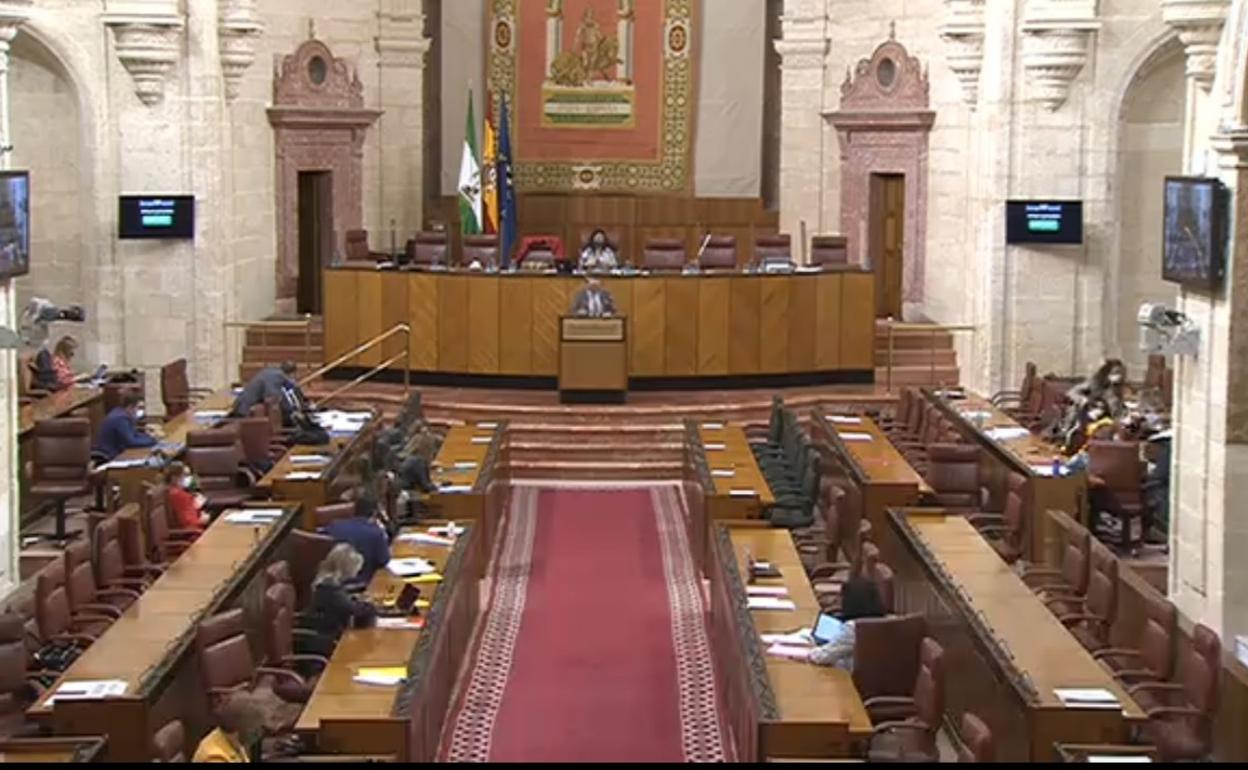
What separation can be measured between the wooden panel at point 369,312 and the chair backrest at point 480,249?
2.23 m

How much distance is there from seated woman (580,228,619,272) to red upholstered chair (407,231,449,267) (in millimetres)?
1779

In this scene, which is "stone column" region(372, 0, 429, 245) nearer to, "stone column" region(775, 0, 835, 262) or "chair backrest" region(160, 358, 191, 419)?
"stone column" region(775, 0, 835, 262)

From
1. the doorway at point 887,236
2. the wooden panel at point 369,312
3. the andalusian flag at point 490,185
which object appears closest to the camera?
the wooden panel at point 369,312

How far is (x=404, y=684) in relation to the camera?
34.8ft

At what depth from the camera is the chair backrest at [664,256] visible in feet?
85.4

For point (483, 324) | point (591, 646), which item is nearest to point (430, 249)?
point (483, 324)

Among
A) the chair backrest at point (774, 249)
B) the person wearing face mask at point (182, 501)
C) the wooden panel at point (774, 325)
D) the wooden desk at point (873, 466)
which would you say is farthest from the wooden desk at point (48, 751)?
the chair backrest at point (774, 249)

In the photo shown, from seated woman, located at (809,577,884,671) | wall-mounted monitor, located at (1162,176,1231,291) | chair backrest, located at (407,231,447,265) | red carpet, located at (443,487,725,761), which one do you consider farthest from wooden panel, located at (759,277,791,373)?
seated woman, located at (809,577,884,671)

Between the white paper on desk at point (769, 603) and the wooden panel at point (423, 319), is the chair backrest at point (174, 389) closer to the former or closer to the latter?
the wooden panel at point (423, 319)

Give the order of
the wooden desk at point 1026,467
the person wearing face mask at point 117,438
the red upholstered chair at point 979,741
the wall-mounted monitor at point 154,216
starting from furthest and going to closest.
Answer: the wall-mounted monitor at point 154,216
the person wearing face mask at point 117,438
the wooden desk at point 1026,467
the red upholstered chair at point 979,741

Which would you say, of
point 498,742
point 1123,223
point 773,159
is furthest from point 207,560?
point 773,159

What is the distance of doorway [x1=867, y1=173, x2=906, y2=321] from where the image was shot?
27.9m

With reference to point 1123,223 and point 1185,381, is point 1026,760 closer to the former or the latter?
point 1185,381

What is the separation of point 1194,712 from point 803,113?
1886cm
